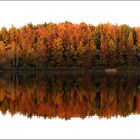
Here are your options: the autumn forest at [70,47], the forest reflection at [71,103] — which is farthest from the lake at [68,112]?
the autumn forest at [70,47]

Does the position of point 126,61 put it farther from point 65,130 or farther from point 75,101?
point 65,130

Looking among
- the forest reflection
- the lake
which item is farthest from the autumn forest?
the lake

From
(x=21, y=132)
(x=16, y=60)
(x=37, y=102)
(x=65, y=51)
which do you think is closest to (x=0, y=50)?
(x=16, y=60)

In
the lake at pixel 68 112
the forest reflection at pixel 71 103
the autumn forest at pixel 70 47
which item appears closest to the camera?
the lake at pixel 68 112

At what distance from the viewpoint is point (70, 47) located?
11038 centimetres

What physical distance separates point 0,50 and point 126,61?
Result: 32076 millimetres

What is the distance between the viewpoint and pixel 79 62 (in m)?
106

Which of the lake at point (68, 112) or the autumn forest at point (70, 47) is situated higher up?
the autumn forest at point (70, 47)

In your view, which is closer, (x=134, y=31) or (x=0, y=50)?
(x=0, y=50)

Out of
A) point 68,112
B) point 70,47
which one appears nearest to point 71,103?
point 68,112

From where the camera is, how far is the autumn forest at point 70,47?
10506 centimetres

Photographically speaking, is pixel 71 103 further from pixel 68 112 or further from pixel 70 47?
pixel 70 47

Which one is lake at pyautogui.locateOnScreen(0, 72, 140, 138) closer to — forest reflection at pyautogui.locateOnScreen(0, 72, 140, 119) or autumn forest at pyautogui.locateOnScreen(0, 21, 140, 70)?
forest reflection at pyautogui.locateOnScreen(0, 72, 140, 119)

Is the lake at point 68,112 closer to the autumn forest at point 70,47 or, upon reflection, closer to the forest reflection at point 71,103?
the forest reflection at point 71,103
